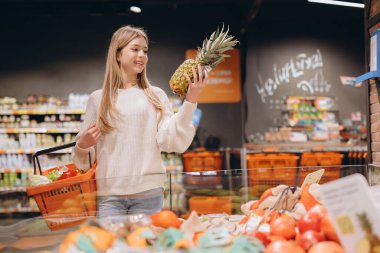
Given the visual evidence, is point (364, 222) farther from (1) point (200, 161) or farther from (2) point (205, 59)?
(1) point (200, 161)

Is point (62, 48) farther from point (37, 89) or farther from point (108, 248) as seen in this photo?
point (108, 248)

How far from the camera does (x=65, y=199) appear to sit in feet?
5.24

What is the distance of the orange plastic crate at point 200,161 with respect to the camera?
680 cm

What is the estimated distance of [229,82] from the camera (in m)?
8.12

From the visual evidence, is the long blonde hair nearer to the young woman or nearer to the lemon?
the young woman

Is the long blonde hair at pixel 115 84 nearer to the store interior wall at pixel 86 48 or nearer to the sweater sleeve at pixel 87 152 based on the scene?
the sweater sleeve at pixel 87 152

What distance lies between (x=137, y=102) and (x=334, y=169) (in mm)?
993

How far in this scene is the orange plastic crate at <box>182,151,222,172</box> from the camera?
6.80 m

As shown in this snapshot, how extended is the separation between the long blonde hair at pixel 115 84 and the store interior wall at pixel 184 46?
553 centimetres

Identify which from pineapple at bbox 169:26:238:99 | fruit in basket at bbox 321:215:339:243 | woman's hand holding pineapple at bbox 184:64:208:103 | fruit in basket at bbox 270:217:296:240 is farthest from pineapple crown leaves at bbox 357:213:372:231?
pineapple at bbox 169:26:238:99

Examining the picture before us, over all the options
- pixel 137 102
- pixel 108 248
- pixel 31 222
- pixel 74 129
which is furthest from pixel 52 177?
pixel 74 129

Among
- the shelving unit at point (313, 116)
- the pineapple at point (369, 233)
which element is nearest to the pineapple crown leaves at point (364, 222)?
the pineapple at point (369, 233)

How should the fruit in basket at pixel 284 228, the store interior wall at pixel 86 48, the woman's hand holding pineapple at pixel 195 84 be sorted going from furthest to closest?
the store interior wall at pixel 86 48 → the woman's hand holding pineapple at pixel 195 84 → the fruit in basket at pixel 284 228

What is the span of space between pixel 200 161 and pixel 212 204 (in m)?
5.11
